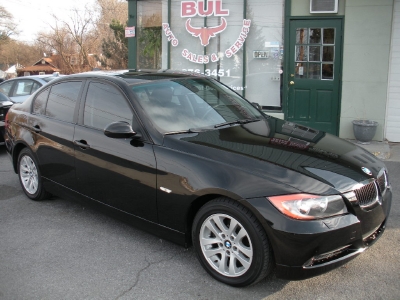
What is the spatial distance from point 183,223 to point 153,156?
62 centimetres

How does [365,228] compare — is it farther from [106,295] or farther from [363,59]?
[363,59]

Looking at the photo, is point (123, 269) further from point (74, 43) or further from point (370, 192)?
point (74, 43)

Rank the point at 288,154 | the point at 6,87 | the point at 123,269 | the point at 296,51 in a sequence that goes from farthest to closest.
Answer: the point at 6,87
the point at 296,51
the point at 123,269
the point at 288,154

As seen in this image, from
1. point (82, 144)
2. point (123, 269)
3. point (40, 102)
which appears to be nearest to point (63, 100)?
point (40, 102)

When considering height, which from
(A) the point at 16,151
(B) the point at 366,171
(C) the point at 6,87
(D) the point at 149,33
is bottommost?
(A) the point at 16,151

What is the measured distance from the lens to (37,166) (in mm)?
5102

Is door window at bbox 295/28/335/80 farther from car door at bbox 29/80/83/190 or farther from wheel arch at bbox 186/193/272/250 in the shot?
wheel arch at bbox 186/193/272/250

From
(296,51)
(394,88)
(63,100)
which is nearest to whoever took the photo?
(63,100)

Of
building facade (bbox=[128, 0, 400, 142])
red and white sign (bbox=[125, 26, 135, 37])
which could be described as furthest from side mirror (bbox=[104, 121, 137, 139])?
red and white sign (bbox=[125, 26, 135, 37])

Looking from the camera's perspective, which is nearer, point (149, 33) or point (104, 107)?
point (104, 107)

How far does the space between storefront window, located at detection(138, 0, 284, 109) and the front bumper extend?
21.9 feet

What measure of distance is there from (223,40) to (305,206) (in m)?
7.50

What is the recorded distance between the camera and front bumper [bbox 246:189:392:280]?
2.94 meters

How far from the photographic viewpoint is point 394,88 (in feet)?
28.6
